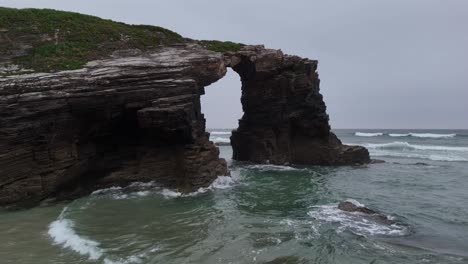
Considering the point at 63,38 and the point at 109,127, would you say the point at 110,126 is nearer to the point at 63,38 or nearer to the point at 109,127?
the point at 109,127

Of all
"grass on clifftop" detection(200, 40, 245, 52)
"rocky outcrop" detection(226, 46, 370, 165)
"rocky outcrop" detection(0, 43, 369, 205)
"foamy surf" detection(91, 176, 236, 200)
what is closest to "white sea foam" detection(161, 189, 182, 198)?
"foamy surf" detection(91, 176, 236, 200)

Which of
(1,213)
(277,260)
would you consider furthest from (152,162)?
(277,260)

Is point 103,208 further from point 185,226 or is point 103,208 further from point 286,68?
point 286,68

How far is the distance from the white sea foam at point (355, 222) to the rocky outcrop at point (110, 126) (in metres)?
6.61

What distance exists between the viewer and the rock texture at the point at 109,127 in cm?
1689

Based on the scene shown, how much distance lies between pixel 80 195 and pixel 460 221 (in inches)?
588

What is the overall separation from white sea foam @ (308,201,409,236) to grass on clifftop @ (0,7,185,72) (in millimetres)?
12127

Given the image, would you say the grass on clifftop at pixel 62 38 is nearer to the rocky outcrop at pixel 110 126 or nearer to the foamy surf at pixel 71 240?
the rocky outcrop at pixel 110 126

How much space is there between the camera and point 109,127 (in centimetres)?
2047

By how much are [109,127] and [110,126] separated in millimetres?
64

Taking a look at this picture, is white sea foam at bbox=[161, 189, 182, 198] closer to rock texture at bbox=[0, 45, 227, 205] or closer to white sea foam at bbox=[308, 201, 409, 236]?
rock texture at bbox=[0, 45, 227, 205]

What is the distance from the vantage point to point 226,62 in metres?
26.3

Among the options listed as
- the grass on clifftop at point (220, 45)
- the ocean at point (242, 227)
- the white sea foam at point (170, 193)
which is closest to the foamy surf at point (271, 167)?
the ocean at point (242, 227)

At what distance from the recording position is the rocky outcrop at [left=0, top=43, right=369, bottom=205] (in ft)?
55.5
